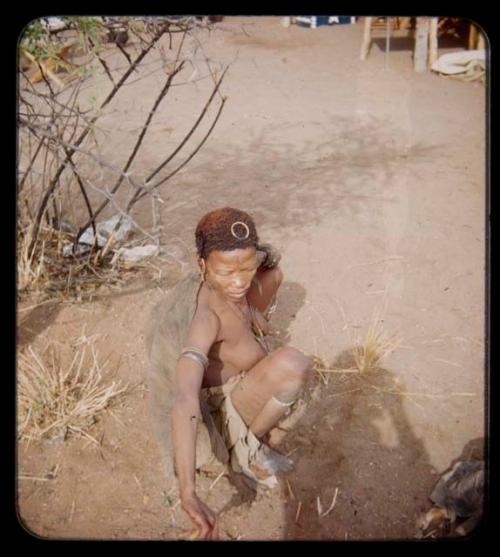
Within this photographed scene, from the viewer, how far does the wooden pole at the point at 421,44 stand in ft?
24.3

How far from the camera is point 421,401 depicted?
287 centimetres

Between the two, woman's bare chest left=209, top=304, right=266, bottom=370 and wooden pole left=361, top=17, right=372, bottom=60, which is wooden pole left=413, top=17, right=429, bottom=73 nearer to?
wooden pole left=361, top=17, right=372, bottom=60

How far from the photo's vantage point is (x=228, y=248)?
2.14 meters

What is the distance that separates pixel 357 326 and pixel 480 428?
917 millimetres

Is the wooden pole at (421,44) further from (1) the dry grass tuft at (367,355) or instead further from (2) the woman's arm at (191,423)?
(2) the woman's arm at (191,423)

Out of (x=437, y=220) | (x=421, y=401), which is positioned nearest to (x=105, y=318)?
(x=421, y=401)

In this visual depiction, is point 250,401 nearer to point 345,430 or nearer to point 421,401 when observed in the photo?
point 345,430

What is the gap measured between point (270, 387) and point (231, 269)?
534 millimetres

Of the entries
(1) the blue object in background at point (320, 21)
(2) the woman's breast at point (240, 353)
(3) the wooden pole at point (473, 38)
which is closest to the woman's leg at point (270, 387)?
(2) the woman's breast at point (240, 353)

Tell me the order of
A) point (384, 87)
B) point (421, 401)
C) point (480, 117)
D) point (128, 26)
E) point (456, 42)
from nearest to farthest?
point (421, 401) → point (128, 26) → point (480, 117) → point (384, 87) → point (456, 42)

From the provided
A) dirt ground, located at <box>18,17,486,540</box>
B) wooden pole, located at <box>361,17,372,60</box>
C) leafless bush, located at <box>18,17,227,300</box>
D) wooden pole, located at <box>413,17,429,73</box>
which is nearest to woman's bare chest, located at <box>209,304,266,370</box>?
dirt ground, located at <box>18,17,486,540</box>

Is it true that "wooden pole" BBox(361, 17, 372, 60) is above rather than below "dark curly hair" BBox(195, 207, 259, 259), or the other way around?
below

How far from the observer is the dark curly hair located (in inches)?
84.1

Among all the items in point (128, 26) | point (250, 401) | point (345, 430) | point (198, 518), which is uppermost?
point (128, 26)
